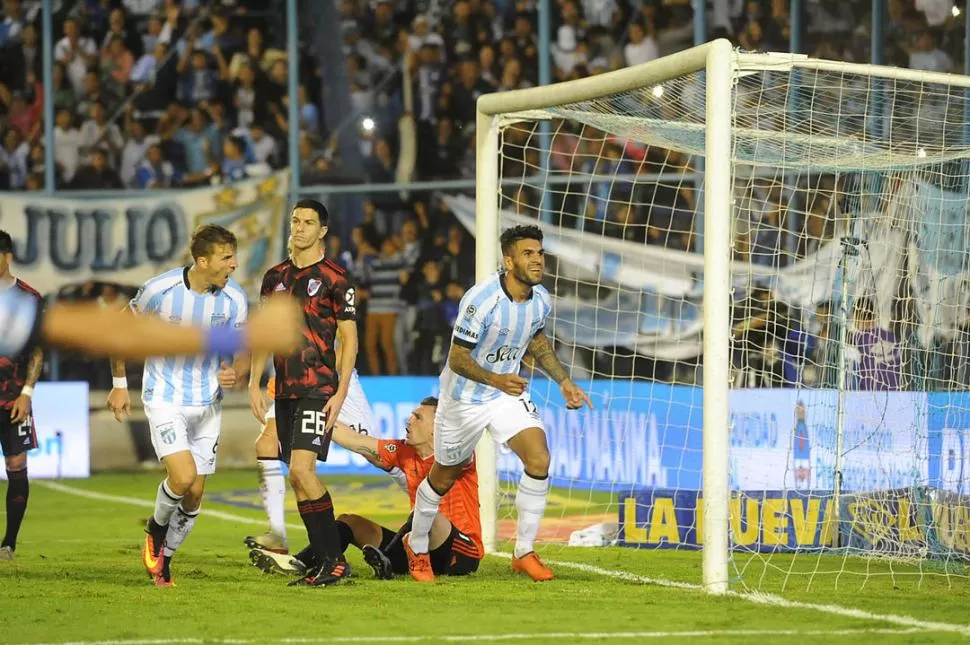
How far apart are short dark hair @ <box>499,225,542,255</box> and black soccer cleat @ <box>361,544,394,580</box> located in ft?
6.04

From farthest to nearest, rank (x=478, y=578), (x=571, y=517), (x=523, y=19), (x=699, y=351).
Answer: (x=523, y=19) → (x=699, y=351) → (x=571, y=517) → (x=478, y=578)

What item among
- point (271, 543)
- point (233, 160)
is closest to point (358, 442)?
point (271, 543)

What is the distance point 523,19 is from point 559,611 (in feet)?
39.5

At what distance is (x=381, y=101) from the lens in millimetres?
19031

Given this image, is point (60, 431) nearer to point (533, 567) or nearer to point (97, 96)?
point (97, 96)

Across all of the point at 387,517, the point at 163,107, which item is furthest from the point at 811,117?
the point at 163,107

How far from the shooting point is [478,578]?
28.3 feet

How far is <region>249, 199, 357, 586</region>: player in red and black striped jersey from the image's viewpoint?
320 inches

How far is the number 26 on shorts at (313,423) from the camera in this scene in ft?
26.8

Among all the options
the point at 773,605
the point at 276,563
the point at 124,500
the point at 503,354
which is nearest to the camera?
the point at 773,605

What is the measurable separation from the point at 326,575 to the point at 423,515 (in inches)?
25.5

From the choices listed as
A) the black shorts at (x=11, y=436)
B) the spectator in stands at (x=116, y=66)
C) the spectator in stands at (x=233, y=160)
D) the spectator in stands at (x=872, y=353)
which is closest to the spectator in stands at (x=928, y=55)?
the spectator in stands at (x=872, y=353)

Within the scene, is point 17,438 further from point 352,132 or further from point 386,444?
point 352,132

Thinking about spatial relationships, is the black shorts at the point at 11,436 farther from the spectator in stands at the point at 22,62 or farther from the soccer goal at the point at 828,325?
the spectator in stands at the point at 22,62
